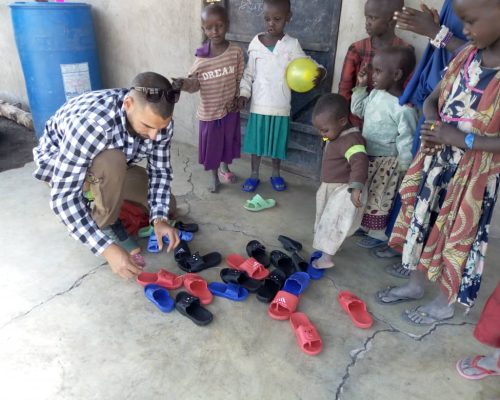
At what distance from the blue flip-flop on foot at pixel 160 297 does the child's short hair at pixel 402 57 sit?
1.64 meters

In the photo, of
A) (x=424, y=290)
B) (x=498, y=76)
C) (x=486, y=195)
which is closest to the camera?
(x=498, y=76)

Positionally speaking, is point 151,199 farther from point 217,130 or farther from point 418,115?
point 418,115

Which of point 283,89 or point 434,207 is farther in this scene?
point 283,89

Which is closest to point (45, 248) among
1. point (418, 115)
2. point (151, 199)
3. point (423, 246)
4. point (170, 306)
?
point (151, 199)

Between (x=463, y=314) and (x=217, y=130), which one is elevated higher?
(x=217, y=130)

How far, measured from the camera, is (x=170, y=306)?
6.31 ft

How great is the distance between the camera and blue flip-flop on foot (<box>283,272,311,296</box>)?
6.73ft

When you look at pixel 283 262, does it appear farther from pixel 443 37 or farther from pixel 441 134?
pixel 443 37

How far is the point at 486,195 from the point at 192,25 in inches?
113

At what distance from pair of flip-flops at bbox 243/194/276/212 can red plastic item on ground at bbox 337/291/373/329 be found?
39.8 inches

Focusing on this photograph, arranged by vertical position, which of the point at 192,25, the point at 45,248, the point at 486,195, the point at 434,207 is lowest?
the point at 45,248

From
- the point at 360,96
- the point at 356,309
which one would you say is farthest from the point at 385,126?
the point at 356,309

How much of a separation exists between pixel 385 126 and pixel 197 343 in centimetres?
146

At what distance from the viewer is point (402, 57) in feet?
6.81
